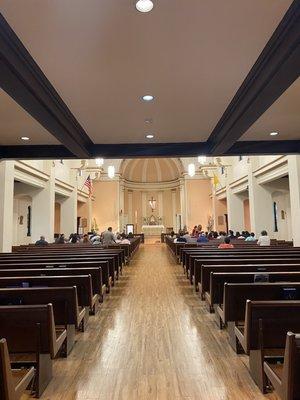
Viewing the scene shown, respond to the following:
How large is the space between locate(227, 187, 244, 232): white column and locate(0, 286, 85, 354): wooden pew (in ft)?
41.7

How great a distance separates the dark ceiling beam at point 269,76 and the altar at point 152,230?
16.8 metres

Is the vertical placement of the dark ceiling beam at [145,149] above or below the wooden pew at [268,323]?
above

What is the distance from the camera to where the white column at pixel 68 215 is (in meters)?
14.5

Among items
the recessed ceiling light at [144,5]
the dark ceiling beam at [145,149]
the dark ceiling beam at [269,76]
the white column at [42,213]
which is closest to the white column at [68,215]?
the white column at [42,213]

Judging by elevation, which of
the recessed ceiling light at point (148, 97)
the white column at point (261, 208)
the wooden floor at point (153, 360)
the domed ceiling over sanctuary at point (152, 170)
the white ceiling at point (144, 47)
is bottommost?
the wooden floor at point (153, 360)

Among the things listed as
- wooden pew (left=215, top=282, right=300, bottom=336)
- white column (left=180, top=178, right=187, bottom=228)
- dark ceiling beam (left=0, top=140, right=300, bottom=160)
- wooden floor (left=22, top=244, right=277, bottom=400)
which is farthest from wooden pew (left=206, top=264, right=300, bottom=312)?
white column (left=180, top=178, right=187, bottom=228)

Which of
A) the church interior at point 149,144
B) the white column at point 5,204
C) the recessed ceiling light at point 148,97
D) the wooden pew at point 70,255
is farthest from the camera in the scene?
the white column at point 5,204

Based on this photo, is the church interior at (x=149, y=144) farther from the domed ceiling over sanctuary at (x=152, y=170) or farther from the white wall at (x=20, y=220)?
the domed ceiling over sanctuary at (x=152, y=170)

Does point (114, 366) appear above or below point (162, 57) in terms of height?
below

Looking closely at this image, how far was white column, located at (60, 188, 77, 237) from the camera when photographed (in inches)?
570

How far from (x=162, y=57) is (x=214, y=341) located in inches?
118

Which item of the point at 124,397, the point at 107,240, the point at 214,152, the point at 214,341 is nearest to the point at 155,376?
the point at 124,397

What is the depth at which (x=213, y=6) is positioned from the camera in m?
2.58

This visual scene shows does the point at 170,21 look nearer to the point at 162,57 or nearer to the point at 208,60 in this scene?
the point at 162,57
